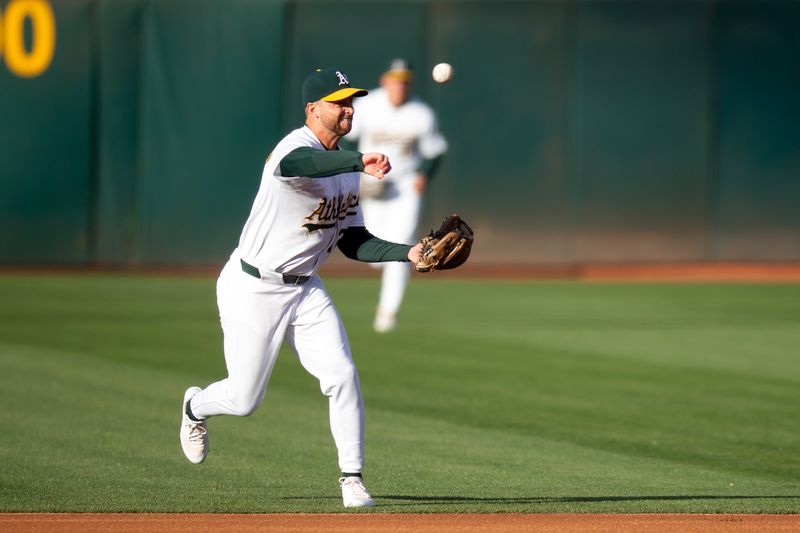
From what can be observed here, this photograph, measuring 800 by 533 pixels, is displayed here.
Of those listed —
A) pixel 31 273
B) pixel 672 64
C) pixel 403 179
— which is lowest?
pixel 31 273

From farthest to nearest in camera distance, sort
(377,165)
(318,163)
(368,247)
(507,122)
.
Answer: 1. (507,122)
2. (368,247)
3. (318,163)
4. (377,165)

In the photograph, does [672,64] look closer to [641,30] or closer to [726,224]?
[641,30]

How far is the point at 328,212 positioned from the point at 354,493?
4.07ft

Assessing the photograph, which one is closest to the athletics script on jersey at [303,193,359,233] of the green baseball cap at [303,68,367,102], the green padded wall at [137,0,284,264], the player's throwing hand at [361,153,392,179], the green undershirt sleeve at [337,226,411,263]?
the green undershirt sleeve at [337,226,411,263]

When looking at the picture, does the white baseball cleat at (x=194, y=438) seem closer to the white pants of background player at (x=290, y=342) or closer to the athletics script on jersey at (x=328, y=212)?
the white pants of background player at (x=290, y=342)

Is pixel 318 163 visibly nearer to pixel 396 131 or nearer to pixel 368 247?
pixel 368 247

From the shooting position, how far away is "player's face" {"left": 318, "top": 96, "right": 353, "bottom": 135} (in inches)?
244

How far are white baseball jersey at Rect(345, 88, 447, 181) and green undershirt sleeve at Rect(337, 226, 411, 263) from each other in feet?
23.8

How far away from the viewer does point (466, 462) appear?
780cm

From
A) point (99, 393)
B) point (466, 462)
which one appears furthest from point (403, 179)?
point (466, 462)

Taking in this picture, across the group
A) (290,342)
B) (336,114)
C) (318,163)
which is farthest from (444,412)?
(318,163)

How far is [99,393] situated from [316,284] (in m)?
4.03

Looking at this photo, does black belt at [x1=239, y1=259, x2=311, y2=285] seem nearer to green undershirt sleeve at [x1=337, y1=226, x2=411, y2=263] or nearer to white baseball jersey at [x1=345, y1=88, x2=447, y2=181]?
green undershirt sleeve at [x1=337, y1=226, x2=411, y2=263]

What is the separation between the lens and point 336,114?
622cm
